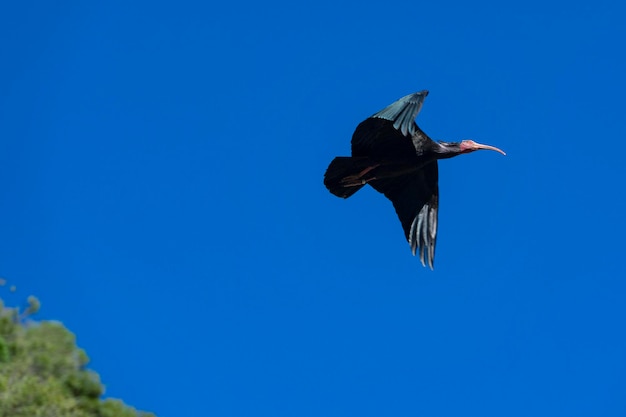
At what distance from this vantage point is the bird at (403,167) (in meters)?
14.2

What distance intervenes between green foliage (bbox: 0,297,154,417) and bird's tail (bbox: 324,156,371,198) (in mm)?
9104

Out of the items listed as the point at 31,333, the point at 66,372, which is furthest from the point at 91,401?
the point at 31,333

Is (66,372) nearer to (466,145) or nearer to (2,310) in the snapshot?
(2,310)

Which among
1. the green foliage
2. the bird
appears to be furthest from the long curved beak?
the green foliage

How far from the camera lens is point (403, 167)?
15.1 m

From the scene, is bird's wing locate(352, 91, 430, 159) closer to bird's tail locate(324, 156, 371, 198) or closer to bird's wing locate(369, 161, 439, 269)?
bird's tail locate(324, 156, 371, 198)

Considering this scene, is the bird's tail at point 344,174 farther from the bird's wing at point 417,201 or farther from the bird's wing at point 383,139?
the bird's wing at point 417,201

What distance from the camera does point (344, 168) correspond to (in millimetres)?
14734

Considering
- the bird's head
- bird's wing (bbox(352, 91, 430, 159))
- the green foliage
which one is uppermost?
the bird's head

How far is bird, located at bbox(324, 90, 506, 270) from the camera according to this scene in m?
14.2

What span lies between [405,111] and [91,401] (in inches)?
497

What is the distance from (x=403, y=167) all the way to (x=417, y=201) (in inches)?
54.2

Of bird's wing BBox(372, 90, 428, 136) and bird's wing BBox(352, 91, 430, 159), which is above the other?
bird's wing BBox(352, 91, 430, 159)

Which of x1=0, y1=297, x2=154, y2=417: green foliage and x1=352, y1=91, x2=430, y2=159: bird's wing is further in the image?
x1=0, y1=297, x2=154, y2=417: green foliage
